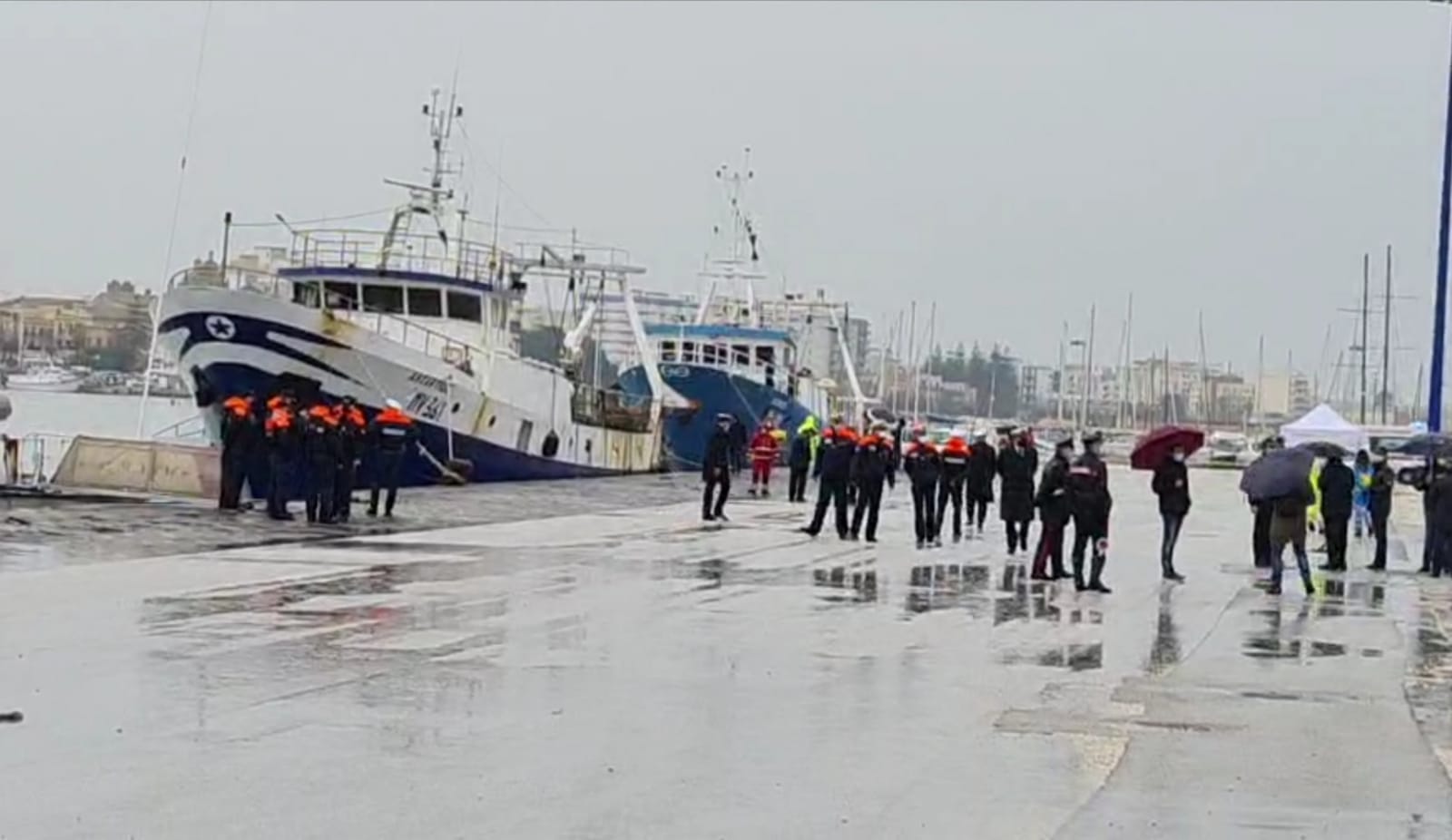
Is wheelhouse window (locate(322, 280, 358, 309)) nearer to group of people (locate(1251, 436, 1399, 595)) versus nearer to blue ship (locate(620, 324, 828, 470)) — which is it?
blue ship (locate(620, 324, 828, 470))

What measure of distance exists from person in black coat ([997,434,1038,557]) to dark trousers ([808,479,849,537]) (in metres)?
2.07

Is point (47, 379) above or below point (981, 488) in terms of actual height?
above

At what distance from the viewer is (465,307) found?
42.9 metres

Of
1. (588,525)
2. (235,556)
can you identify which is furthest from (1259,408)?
(235,556)

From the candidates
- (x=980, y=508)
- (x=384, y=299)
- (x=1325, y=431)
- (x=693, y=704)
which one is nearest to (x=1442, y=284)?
(x=1325, y=431)

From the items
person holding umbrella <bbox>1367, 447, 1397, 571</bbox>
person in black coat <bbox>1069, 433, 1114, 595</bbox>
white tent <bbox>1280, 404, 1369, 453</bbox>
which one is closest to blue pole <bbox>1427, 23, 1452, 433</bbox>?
white tent <bbox>1280, 404, 1369, 453</bbox>

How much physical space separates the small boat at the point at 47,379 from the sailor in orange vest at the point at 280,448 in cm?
1511

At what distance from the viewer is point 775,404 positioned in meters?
61.7

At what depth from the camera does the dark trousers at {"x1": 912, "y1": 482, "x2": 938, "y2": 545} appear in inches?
1071

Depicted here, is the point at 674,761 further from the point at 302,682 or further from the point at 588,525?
the point at 588,525

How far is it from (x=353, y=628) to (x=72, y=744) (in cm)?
513

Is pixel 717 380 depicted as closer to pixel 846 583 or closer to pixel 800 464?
Answer: pixel 800 464

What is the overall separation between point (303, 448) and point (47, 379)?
20.8 meters

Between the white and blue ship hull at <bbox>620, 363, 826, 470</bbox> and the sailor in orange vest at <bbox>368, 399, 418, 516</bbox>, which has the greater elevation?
the white and blue ship hull at <bbox>620, 363, 826, 470</bbox>
